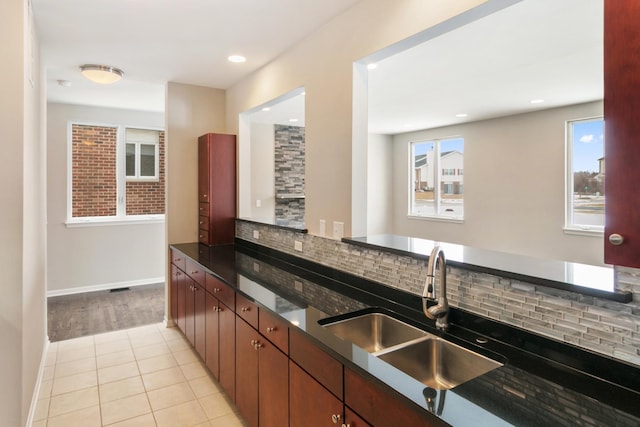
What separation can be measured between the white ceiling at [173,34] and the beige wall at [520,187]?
4389mm

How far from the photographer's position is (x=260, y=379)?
6.68ft

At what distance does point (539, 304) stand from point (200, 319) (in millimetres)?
2527

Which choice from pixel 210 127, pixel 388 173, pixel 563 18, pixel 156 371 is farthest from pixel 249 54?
pixel 388 173

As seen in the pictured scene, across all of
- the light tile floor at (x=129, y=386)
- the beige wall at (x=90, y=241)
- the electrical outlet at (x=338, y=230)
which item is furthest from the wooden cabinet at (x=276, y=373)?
the beige wall at (x=90, y=241)

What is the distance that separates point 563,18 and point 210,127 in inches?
134

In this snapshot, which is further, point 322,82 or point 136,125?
point 136,125

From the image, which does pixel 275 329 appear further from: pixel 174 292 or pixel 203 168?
pixel 203 168

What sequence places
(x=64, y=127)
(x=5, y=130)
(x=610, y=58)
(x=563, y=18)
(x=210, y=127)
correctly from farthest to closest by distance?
(x=64, y=127), (x=210, y=127), (x=563, y=18), (x=5, y=130), (x=610, y=58)

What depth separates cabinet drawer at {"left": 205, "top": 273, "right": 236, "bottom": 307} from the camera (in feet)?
7.94

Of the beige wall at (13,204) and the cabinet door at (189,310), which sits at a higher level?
the beige wall at (13,204)

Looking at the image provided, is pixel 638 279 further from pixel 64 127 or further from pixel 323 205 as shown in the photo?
pixel 64 127

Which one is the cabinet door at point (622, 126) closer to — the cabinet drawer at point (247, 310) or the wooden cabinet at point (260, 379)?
the wooden cabinet at point (260, 379)

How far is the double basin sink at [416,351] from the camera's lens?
1.42m

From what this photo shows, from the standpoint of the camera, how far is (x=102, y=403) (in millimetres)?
2656
